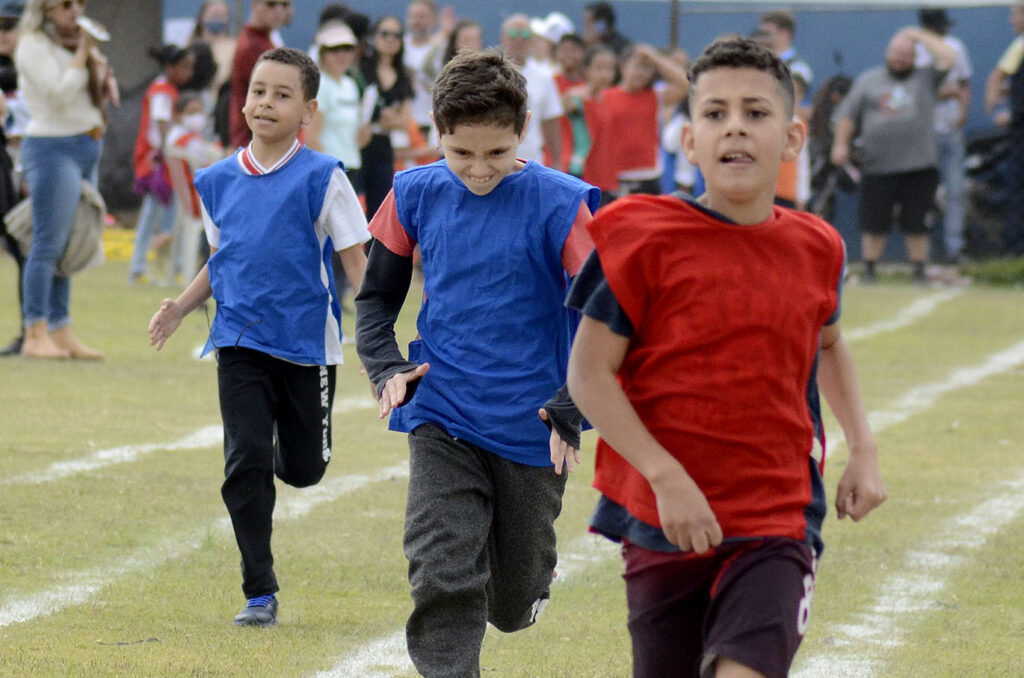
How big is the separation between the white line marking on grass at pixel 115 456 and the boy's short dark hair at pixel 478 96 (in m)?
3.55

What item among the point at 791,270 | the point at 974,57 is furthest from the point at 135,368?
the point at 974,57

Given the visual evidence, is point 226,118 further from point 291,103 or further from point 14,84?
point 291,103

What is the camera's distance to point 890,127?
57.5ft

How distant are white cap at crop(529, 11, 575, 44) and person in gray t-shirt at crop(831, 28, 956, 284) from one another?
312 cm

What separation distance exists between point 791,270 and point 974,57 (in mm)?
17040

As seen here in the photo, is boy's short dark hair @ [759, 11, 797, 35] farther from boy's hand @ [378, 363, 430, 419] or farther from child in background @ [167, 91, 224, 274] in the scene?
boy's hand @ [378, 363, 430, 419]

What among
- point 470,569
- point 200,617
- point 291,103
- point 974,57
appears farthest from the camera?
point 974,57

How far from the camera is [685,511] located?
118 inches

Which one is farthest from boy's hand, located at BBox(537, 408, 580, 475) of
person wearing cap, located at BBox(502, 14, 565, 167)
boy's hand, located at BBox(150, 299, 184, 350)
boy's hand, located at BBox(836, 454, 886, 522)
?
person wearing cap, located at BBox(502, 14, 565, 167)

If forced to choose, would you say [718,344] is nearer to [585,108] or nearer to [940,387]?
[940,387]

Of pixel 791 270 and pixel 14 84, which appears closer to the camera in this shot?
pixel 791 270

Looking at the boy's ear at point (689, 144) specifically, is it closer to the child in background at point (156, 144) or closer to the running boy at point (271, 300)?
the running boy at point (271, 300)

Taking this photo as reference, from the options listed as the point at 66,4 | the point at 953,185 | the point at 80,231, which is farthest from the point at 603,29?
the point at 80,231

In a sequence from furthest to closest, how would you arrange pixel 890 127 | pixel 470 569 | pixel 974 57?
1. pixel 974 57
2. pixel 890 127
3. pixel 470 569
